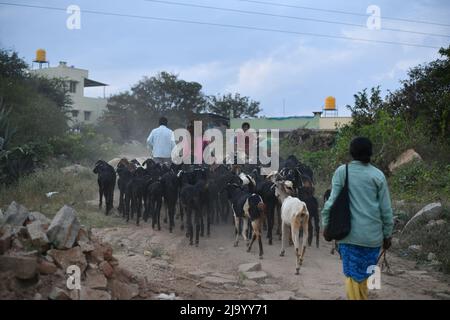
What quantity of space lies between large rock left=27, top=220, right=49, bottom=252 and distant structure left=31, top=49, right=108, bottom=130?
1460 inches

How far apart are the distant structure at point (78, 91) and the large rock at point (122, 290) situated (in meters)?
37.6

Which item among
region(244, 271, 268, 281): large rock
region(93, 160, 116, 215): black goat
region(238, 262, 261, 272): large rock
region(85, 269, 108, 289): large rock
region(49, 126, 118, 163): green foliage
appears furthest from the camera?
region(49, 126, 118, 163): green foliage

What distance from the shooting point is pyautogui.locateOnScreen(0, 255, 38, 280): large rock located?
18.8ft

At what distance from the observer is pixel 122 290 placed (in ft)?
20.8

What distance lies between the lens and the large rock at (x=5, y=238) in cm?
599

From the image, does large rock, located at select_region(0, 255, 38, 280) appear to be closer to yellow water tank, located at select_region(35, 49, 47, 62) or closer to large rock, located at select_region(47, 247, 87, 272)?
large rock, located at select_region(47, 247, 87, 272)

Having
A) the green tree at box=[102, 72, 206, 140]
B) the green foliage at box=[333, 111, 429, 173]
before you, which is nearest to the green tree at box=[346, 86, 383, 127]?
the green foliage at box=[333, 111, 429, 173]

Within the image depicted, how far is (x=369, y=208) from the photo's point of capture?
17.4ft

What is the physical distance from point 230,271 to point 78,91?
38.7 metres

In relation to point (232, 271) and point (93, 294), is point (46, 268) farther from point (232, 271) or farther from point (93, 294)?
point (232, 271)

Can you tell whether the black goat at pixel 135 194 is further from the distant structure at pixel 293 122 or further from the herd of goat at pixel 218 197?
the distant structure at pixel 293 122

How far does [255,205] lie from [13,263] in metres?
4.58

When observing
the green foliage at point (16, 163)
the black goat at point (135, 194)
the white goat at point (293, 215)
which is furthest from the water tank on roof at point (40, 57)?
the white goat at point (293, 215)

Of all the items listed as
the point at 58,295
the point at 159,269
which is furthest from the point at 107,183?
the point at 58,295
